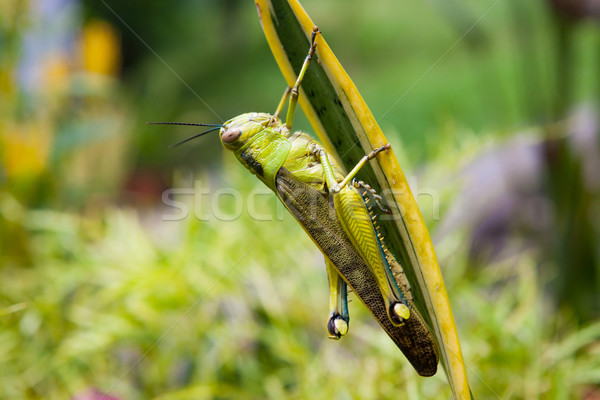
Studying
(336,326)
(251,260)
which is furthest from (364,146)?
(251,260)

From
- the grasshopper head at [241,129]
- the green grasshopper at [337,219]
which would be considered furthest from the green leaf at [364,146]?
the grasshopper head at [241,129]

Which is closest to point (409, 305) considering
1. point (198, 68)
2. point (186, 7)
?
point (198, 68)

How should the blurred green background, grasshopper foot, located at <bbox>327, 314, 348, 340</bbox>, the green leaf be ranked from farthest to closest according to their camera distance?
the blurred green background
grasshopper foot, located at <bbox>327, 314, 348, 340</bbox>
the green leaf

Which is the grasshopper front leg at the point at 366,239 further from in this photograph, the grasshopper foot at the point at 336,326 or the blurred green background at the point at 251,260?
the blurred green background at the point at 251,260

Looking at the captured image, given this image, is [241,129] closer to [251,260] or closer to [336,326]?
[336,326]

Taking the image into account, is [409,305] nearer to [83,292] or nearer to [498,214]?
[83,292]

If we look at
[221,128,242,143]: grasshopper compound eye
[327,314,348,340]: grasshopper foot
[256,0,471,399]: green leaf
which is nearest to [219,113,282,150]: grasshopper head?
[221,128,242,143]: grasshopper compound eye

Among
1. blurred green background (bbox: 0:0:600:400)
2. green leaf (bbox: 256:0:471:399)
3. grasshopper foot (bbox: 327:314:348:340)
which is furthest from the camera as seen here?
blurred green background (bbox: 0:0:600:400)

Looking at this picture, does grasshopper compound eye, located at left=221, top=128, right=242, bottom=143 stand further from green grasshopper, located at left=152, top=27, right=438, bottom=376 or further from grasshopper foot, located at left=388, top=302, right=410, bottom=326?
grasshopper foot, located at left=388, top=302, right=410, bottom=326
